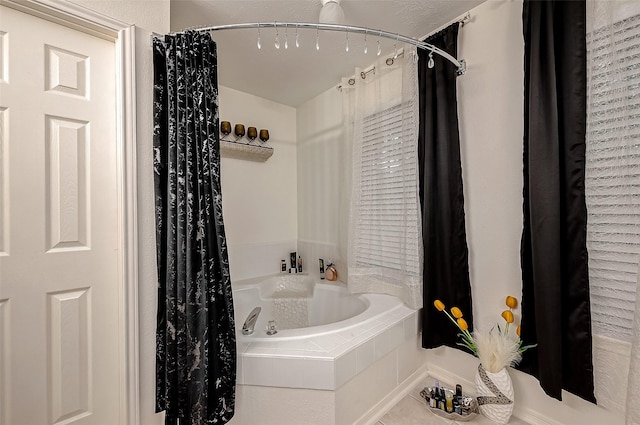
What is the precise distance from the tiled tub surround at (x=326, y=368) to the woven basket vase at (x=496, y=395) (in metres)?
0.44

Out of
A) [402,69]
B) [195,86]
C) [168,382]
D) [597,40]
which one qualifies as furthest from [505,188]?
[168,382]

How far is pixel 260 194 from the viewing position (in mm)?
2705

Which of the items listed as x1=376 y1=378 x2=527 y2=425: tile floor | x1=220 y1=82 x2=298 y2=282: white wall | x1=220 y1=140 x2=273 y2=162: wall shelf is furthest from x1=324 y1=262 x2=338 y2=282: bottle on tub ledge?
x1=220 y1=140 x2=273 y2=162: wall shelf

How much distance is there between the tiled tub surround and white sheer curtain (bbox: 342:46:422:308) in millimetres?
274

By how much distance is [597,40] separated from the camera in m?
1.13

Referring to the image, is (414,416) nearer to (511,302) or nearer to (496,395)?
(496,395)

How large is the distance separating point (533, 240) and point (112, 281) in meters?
1.98

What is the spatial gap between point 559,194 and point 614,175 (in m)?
0.19

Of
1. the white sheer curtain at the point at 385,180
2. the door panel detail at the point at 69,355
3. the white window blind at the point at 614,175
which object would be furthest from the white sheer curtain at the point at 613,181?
the door panel detail at the point at 69,355

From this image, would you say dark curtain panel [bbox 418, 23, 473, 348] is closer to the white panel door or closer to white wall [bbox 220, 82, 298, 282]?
white wall [bbox 220, 82, 298, 282]

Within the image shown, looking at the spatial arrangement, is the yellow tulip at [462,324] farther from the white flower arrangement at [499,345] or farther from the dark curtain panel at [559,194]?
the dark curtain panel at [559,194]

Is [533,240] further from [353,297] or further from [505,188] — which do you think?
[353,297]

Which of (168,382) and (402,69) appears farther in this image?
(402,69)

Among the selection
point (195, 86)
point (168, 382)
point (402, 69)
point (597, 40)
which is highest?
point (402, 69)
